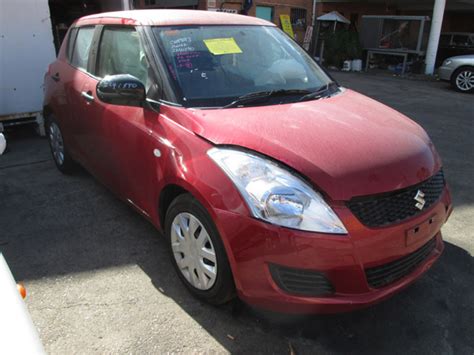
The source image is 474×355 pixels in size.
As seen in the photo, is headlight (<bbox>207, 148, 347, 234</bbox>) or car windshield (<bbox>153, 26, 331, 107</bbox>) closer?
headlight (<bbox>207, 148, 347, 234</bbox>)

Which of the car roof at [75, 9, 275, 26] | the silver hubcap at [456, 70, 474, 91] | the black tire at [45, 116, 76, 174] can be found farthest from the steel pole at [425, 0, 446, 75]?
the black tire at [45, 116, 76, 174]

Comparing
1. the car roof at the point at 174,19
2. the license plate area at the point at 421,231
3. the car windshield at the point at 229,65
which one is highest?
the car roof at the point at 174,19

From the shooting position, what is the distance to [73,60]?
4059mm

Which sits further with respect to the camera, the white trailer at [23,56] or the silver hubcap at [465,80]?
the silver hubcap at [465,80]

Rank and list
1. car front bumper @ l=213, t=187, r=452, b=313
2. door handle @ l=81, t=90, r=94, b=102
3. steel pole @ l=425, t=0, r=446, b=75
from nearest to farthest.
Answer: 1. car front bumper @ l=213, t=187, r=452, b=313
2. door handle @ l=81, t=90, r=94, b=102
3. steel pole @ l=425, t=0, r=446, b=75

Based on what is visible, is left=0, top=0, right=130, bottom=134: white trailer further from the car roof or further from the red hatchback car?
the red hatchback car

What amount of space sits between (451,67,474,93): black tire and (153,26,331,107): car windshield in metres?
9.23

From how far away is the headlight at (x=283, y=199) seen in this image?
1.99 meters

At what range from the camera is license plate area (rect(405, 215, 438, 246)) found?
2178 millimetres

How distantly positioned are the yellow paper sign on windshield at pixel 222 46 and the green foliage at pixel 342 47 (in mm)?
Result: 14126

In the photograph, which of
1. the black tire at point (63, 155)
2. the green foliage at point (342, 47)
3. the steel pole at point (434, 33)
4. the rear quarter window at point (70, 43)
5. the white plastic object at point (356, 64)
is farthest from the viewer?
the white plastic object at point (356, 64)

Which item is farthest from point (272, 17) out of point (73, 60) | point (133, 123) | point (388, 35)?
point (133, 123)

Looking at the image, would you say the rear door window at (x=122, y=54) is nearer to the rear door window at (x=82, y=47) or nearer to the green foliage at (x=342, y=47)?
the rear door window at (x=82, y=47)

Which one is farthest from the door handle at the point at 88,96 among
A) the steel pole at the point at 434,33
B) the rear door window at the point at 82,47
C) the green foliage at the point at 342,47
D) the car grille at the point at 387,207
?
the green foliage at the point at 342,47
